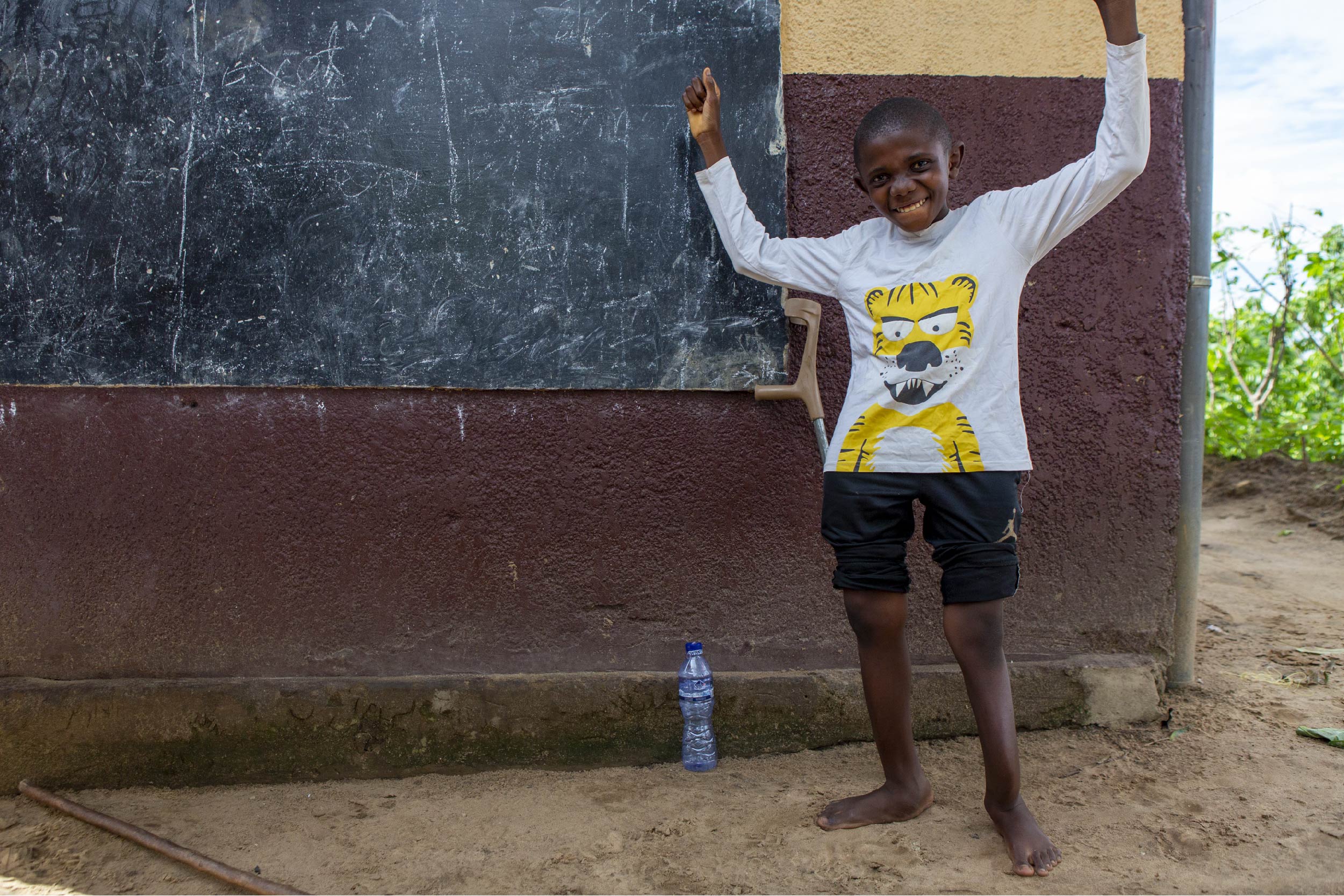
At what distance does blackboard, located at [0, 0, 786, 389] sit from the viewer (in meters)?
2.68

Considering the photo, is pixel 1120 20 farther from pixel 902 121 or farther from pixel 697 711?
pixel 697 711

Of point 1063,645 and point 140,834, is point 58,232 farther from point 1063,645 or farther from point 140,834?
point 1063,645

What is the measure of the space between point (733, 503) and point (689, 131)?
3.70ft

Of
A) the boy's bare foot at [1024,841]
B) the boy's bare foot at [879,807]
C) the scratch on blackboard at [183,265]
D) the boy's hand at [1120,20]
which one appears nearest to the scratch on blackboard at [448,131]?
the scratch on blackboard at [183,265]

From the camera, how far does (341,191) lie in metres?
2.70

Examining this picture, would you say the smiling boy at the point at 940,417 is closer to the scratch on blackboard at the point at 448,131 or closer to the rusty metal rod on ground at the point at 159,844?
the scratch on blackboard at the point at 448,131

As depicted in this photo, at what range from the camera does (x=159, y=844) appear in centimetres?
226

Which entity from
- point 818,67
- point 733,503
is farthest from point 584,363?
point 818,67

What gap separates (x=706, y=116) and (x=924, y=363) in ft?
3.14

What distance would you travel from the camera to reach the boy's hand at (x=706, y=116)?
2.52m

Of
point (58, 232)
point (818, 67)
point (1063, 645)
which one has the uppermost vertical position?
Answer: point (818, 67)

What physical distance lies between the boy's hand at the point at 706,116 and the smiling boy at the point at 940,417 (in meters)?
0.46

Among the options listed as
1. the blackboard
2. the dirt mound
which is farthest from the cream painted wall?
the dirt mound

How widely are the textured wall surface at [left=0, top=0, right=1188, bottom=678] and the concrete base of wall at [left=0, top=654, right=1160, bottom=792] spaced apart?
79 millimetres
